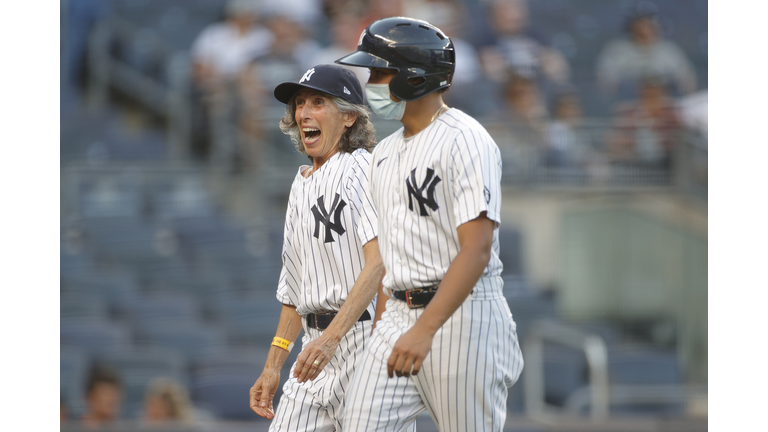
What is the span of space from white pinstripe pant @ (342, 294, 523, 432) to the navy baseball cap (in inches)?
30.6

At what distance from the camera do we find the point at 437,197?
204cm

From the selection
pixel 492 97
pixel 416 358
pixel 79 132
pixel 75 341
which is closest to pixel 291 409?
pixel 416 358

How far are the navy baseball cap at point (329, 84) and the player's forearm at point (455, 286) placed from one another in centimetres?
87

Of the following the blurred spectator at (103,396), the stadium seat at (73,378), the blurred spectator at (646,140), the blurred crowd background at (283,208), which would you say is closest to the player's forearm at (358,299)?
the blurred crowd background at (283,208)

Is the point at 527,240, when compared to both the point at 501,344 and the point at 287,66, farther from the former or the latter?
the point at 501,344

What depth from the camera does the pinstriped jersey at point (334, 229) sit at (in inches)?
97.7

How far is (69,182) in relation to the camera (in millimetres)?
6133

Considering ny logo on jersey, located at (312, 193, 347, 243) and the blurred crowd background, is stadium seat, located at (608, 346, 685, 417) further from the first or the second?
ny logo on jersey, located at (312, 193, 347, 243)

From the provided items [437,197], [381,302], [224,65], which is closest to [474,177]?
[437,197]

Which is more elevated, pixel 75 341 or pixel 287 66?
pixel 287 66

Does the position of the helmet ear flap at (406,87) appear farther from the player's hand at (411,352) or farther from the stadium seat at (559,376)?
the stadium seat at (559,376)

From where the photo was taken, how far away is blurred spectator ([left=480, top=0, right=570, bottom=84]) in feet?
22.5

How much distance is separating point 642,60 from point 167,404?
5146 mm

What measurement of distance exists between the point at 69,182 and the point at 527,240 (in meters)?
3.70
